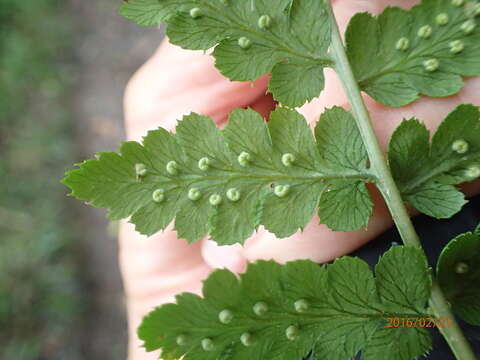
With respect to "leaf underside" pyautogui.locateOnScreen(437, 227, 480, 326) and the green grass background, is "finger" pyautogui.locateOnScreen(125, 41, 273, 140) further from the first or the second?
the green grass background

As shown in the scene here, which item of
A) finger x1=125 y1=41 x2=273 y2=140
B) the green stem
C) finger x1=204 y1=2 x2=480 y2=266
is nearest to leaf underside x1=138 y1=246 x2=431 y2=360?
the green stem

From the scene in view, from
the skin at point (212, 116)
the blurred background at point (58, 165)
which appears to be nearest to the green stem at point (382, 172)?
the skin at point (212, 116)

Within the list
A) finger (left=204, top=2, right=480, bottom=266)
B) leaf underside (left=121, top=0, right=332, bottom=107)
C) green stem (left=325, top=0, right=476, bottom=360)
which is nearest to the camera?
green stem (left=325, top=0, right=476, bottom=360)

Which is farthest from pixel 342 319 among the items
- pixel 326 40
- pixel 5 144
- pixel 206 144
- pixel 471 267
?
pixel 5 144

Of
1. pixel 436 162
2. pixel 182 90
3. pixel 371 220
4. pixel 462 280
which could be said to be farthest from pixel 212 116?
pixel 462 280

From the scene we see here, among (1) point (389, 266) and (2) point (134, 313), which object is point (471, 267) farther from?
(2) point (134, 313)

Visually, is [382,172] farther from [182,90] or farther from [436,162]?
[182,90]
